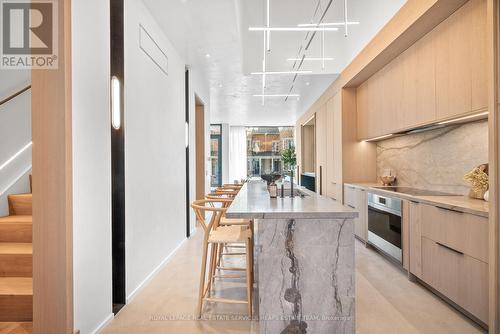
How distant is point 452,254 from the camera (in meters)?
2.38

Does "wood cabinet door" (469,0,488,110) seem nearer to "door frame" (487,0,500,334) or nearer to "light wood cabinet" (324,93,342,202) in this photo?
Result: "door frame" (487,0,500,334)

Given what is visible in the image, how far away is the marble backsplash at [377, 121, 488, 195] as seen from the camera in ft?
9.59

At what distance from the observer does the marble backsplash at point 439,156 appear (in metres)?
2.92

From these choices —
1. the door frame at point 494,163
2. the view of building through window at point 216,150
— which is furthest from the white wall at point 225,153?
the door frame at point 494,163

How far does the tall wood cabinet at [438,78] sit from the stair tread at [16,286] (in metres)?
3.79

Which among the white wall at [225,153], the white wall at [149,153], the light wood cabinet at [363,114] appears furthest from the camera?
the white wall at [225,153]

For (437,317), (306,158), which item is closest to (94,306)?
(437,317)

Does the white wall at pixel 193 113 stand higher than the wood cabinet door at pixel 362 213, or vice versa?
the white wall at pixel 193 113

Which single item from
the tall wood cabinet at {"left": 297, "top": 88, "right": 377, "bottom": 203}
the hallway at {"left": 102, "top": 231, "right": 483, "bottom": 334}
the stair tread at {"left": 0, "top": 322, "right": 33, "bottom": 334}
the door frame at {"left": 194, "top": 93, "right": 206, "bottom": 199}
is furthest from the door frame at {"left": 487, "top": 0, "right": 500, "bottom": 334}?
the door frame at {"left": 194, "top": 93, "right": 206, "bottom": 199}

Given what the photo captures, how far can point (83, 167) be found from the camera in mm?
1953

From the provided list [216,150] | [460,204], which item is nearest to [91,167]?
[460,204]

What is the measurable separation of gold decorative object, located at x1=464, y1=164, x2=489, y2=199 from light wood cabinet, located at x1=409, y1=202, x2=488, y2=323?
386 mm
